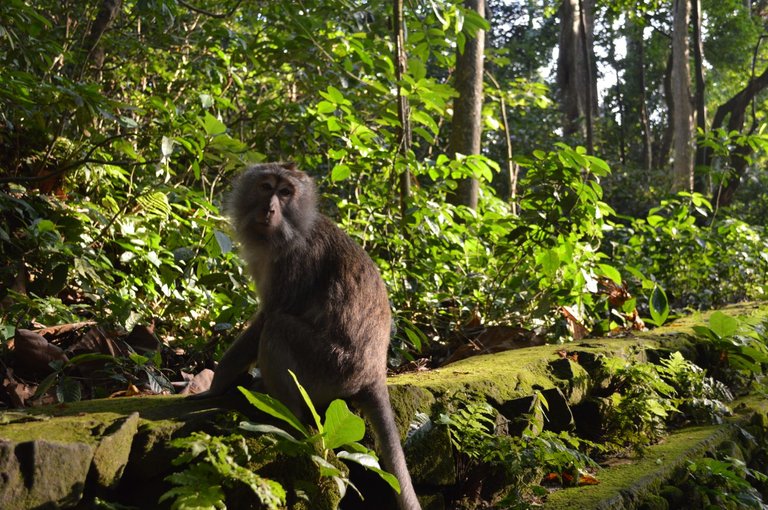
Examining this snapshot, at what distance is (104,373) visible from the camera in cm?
343

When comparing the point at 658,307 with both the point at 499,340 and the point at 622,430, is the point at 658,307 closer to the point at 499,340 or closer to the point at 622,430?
the point at 499,340

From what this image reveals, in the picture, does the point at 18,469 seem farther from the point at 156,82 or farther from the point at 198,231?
the point at 156,82

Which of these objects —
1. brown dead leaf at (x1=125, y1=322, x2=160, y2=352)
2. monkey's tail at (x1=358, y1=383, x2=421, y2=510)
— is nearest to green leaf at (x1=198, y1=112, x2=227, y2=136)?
brown dead leaf at (x1=125, y1=322, x2=160, y2=352)

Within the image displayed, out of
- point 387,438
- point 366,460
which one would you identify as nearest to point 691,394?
point 387,438

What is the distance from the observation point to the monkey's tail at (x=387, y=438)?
2477 millimetres

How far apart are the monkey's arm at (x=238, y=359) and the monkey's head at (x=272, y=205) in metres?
0.41

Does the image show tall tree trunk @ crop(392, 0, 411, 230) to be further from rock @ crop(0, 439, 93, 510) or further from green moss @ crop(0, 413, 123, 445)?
rock @ crop(0, 439, 93, 510)

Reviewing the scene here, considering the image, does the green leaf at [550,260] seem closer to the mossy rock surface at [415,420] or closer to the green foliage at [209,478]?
the mossy rock surface at [415,420]

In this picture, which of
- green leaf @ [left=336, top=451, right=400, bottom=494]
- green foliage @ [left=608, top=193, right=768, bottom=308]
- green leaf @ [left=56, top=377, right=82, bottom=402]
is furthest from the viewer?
green foliage @ [left=608, top=193, right=768, bottom=308]

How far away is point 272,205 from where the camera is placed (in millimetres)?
3076

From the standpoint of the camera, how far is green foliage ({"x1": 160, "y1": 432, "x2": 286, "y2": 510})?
6.00 feet

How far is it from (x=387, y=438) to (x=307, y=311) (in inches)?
25.1

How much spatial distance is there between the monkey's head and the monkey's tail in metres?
0.79

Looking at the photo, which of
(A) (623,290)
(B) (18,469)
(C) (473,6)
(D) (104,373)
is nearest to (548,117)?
(C) (473,6)
